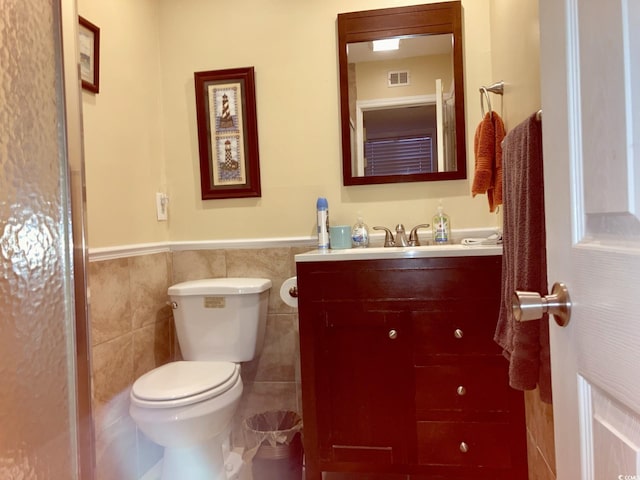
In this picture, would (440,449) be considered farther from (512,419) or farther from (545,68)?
(545,68)

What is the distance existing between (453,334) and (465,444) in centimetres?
38

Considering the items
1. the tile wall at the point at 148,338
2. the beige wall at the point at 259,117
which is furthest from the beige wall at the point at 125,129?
the tile wall at the point at 148,338

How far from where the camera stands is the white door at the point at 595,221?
0.43m

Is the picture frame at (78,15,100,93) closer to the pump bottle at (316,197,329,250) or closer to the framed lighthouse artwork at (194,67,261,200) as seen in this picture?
the framed lighthouse artwork at (194,67,261,200)

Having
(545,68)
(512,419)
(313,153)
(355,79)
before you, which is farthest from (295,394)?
(545,68)

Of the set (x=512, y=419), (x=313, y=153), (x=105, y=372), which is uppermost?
(x=313, y=153)

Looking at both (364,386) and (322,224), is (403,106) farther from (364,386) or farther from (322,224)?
(364,386)

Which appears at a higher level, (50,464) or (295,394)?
(50,464)

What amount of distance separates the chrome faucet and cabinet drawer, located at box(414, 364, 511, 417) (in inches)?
23.4

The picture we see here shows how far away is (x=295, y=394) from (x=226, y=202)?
99 centimetres

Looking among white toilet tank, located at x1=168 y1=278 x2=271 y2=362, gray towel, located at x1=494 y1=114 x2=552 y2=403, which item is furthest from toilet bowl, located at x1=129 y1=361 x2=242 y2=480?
gray towel, located at x1=494 y1=114 x2=552 y2=403

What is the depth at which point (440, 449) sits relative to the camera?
1478mm

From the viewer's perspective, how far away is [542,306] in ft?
1.98

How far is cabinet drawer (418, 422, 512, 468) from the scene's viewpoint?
4.74ft
